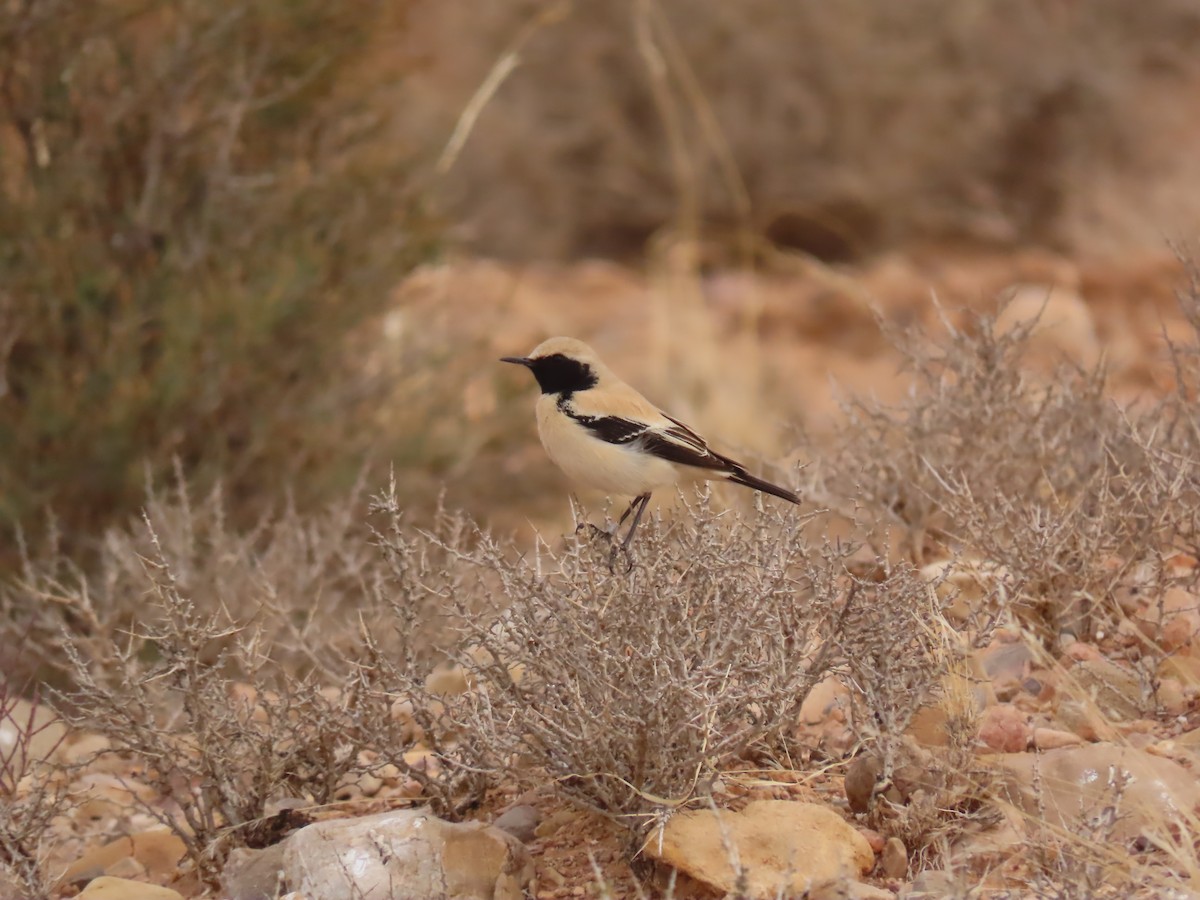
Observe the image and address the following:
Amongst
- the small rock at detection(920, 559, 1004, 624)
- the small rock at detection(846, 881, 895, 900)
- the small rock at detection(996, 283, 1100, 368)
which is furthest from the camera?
the small rock at detection(996, 283, 1100, 368)

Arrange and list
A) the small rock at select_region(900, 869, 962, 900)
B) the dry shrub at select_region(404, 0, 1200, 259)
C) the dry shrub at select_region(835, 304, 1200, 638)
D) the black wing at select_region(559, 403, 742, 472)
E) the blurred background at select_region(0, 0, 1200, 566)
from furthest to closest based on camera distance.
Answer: the dry shrub at select_region(404, 0, 1200, 259)
the blurred background at select_region(0, 0, 1200, 566)
the black wing at select_region(559, 403, 742, 472)
the dry shrub at select_region(835, 304, 1200, 638)
the small rock at select_region(900, 869, 962, 900)

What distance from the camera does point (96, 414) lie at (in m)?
6.42

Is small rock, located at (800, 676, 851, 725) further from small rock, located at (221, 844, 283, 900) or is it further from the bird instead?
small rock, located at (221, 844, 283, 900)

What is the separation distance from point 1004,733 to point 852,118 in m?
11.0

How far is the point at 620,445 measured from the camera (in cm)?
426

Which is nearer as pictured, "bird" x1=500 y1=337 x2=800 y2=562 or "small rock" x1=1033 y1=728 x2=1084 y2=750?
"small rock" x1=1033 y1=728 x2=1084 y2=750

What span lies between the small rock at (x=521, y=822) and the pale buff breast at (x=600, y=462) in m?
0.96

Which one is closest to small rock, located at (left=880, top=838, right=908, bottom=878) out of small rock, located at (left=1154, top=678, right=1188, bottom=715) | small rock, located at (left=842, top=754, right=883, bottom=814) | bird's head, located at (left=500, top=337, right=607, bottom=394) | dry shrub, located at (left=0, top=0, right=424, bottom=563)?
small rock, located at (left=842, top=754, right=883, bottom=814)

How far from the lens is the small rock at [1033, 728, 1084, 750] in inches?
143

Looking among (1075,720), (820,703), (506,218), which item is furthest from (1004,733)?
(506,218)

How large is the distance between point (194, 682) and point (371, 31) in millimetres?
4821

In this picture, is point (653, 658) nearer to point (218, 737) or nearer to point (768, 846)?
point (768, 846)

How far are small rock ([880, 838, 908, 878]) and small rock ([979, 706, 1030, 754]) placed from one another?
1.49 feet

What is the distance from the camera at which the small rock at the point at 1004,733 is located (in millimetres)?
3607
